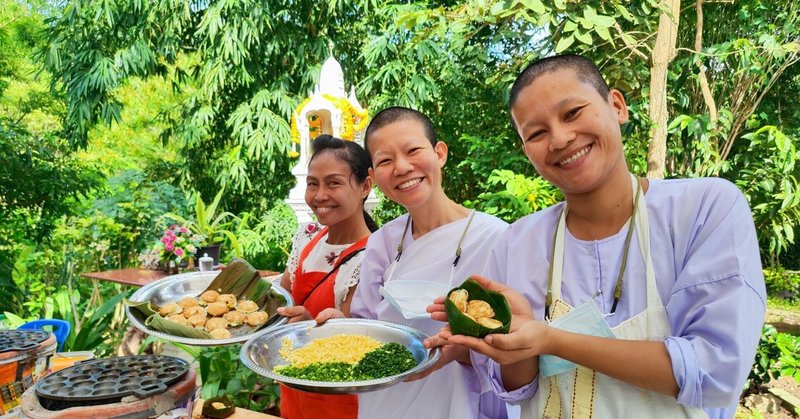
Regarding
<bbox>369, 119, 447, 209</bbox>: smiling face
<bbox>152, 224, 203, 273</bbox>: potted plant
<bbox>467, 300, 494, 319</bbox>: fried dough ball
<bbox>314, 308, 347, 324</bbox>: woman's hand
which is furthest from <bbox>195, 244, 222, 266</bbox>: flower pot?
<bbox>467, 300, 494, 319</bbox>: fried dough ball

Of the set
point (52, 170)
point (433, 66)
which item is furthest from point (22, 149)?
point (433, 66)

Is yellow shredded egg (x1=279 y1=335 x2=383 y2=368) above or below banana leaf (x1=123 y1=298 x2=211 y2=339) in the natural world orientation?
below

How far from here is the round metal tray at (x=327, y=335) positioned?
1448 millimetres

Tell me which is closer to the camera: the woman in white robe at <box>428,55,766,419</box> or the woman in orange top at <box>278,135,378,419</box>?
the woman in white robe at <box>428,55,766,419</box>

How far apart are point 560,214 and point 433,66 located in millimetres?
9411

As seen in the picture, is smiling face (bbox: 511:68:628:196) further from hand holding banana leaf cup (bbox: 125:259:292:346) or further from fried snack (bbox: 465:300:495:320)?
hand holding banana leaf cup (bbox: 125:259:292:346)

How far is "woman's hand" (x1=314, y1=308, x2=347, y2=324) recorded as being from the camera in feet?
6.39

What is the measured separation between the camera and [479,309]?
4.07 feet

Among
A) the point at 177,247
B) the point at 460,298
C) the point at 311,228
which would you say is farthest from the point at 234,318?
the point at 177,247

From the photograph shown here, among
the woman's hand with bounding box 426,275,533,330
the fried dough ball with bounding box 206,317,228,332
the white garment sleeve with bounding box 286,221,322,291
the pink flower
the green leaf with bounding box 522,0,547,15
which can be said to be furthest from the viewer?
the green leaf with bounding box 522,0,547,15

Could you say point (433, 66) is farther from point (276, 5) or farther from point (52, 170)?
point (52, 170)

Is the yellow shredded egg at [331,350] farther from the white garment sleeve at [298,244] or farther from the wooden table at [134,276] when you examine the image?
the wooden table at [134,276]

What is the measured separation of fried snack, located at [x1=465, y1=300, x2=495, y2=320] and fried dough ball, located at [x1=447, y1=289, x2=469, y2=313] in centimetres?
1

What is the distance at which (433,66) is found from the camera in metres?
10.5
